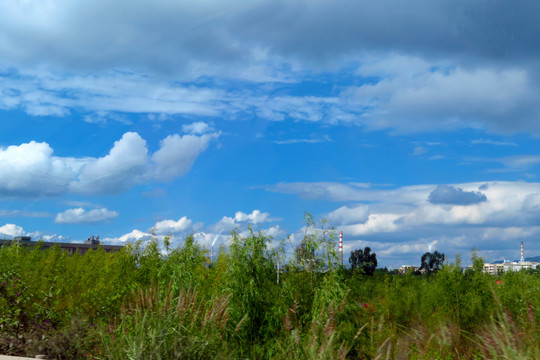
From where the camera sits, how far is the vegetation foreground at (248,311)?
417 centimetres

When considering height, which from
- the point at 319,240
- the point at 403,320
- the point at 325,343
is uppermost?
the point at 319,240

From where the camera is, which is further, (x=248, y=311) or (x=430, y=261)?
(x=430, y=261)

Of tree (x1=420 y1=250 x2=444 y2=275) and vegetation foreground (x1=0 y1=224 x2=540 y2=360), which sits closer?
vegetation foreground (x1=0 y1=224 x2=540 y2=360)

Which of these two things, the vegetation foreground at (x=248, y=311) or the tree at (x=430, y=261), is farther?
the tree at (x=430, y=261)

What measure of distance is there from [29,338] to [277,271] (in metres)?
4.16

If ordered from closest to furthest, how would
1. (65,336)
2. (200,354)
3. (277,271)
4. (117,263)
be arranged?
(200,354) < (65,336) < (277,271) < (117,263)

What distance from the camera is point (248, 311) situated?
8656mm

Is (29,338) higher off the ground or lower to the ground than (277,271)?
lower

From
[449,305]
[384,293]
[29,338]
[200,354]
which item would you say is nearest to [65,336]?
[29,338]

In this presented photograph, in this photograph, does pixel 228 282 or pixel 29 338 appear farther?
pixel 228 282

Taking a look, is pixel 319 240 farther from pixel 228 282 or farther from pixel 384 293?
pixel 384 293

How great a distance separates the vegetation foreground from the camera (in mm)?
4168

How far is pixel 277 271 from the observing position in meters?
9.62

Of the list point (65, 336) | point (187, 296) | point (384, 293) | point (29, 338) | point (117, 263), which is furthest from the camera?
point (384, 293)
